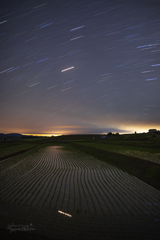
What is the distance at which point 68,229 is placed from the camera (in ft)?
17.0

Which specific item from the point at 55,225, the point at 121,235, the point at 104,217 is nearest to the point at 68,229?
the point at 55,225

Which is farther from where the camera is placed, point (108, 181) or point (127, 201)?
point (108, 181)

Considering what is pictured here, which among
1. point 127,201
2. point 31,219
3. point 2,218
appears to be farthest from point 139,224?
point 2,218

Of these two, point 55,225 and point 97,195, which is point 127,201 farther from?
point 55,225

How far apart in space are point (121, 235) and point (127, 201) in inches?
114

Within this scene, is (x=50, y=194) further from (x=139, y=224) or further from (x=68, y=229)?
(x=139, y=224)

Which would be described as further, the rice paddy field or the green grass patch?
the green grass patch

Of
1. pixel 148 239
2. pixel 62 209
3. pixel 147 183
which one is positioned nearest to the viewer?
pixel 148 239

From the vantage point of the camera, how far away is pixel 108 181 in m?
11.1

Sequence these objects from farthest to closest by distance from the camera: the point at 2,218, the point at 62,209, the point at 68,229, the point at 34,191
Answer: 1. the point at 34,191
2. the point at 62,209
3. the point at 2,218
4. the point at 68,229

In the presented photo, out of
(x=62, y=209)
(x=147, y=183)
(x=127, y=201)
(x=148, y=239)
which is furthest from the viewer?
(x=147, y=183)

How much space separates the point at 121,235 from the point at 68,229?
7.29 feet

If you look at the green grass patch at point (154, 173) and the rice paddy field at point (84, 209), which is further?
the green grass patch at point (154, 173)

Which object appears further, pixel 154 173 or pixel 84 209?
pixel 154 173
